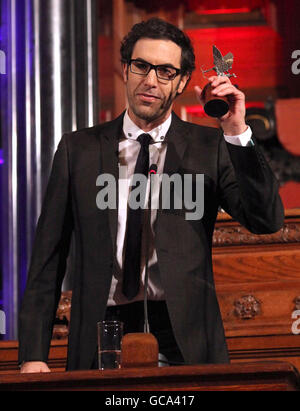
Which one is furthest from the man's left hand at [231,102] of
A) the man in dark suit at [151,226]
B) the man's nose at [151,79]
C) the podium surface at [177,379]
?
the podium surface at [177,379]

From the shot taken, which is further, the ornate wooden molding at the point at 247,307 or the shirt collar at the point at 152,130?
the ornate wooden molding at the point at 247,307

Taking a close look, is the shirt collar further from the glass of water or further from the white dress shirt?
the glass of water

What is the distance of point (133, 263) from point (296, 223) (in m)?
0.98

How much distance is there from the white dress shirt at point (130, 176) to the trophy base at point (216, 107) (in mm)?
83

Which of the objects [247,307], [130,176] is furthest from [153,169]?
[247,307]

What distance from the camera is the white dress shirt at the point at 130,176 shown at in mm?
1604

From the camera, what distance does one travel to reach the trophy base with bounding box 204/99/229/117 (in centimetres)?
147

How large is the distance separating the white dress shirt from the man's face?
0.03 metres

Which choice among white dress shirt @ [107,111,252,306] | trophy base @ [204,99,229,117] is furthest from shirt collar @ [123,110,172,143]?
trophy base @ [204,99,229,117]

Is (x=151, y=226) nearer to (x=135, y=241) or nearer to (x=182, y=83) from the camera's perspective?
(x=135, y=241)

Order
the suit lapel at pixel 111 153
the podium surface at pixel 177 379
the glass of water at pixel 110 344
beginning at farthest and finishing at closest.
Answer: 1. the suit lapel at pixel 111 153
2. the glass of water at pixel 110 344
3. the podium surface at pixel 177 379

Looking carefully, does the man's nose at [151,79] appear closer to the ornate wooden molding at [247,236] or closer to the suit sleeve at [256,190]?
the suit sleeve at [256,190]
